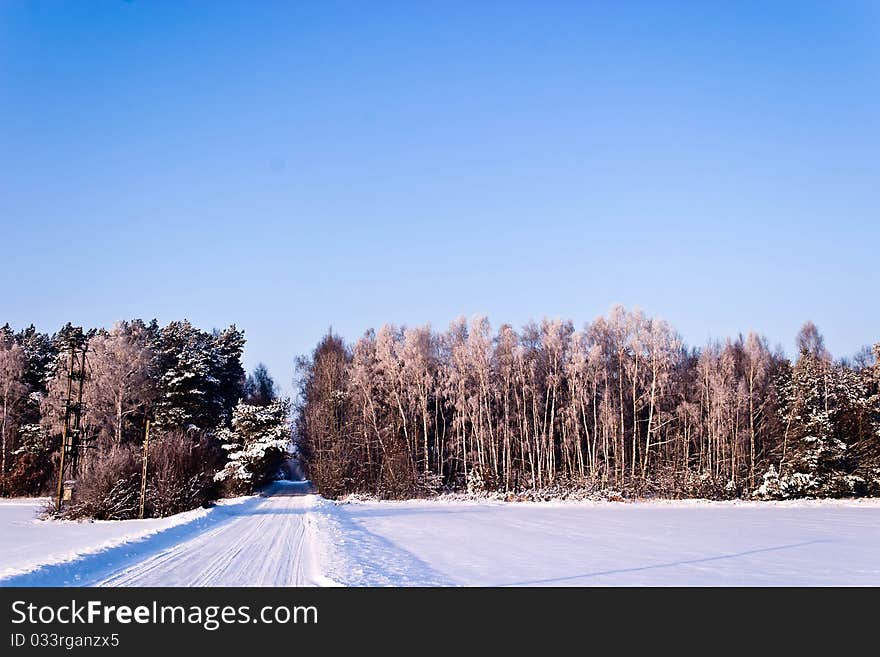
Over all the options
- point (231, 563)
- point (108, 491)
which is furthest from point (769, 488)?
point (231, 563)

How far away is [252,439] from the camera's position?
46219mm

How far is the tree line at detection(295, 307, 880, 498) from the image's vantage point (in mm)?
42750

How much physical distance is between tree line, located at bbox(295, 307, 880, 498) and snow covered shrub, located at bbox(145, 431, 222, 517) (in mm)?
13265

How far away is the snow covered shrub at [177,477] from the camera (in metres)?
27.1

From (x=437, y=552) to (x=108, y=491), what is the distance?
55.3 feet

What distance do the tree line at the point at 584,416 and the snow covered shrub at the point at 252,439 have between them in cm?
237

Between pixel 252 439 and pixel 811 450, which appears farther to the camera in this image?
pixel 252 439

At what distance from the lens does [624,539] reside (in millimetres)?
18297

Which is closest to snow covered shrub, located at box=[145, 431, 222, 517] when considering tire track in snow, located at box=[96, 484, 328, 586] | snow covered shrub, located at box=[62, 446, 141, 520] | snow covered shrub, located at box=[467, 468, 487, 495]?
snow covered shrub, located at box=[62, 446, 141, 520]

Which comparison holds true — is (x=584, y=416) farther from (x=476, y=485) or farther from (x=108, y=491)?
(x=108, y=491)
